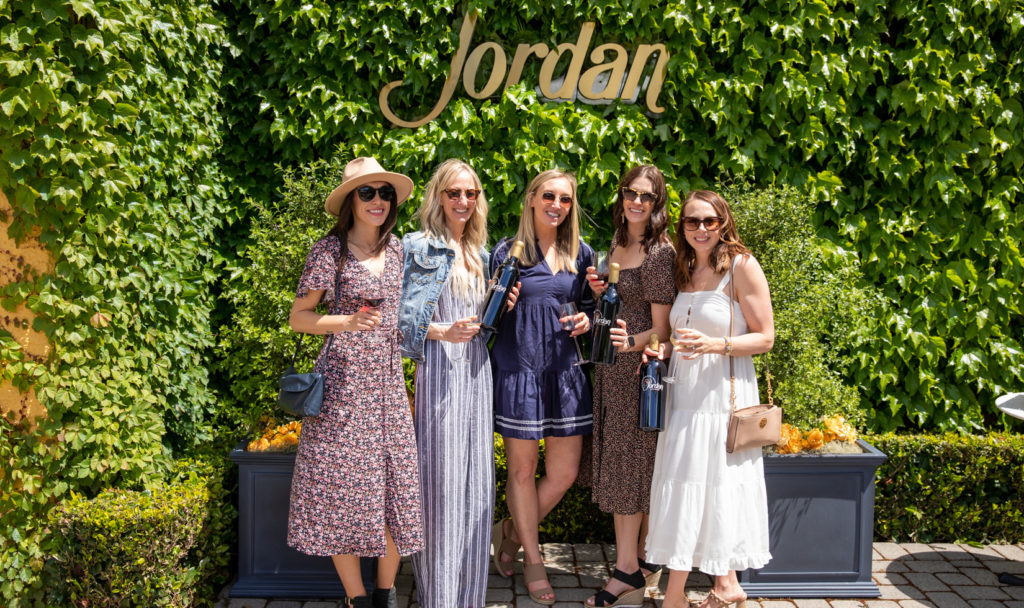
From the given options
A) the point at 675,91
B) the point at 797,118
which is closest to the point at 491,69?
the point at 675,91

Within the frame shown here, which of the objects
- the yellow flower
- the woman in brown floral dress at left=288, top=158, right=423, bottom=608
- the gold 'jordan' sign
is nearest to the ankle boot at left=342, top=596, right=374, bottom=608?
the woman in brown floral dress at left=288, top=158, right=423, bottom=608

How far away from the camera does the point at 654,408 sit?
3750 millimetres

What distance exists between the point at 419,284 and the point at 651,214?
1204 millimetres

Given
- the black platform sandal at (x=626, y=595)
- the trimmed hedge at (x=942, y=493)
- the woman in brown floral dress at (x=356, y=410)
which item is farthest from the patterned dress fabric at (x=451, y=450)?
the trimmed hedge at (x=942, y=493)

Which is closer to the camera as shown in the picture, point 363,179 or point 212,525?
point 363,179

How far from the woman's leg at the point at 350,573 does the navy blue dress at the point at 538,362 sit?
3.11 ft

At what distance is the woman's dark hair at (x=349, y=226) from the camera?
3654 millimetres

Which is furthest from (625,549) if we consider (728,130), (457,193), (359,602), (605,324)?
(728,130)

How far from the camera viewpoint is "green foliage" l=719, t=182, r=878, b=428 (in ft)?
15.4

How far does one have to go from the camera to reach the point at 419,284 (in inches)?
148

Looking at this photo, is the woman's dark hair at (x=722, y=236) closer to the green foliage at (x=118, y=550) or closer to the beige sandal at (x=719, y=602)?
the beige sandal at (x=719, y=602)

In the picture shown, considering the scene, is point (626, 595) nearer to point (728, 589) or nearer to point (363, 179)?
point (728, 589)

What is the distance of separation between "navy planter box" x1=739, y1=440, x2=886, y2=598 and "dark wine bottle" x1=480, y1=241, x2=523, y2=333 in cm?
179

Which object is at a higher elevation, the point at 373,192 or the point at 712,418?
the point at 373,192
